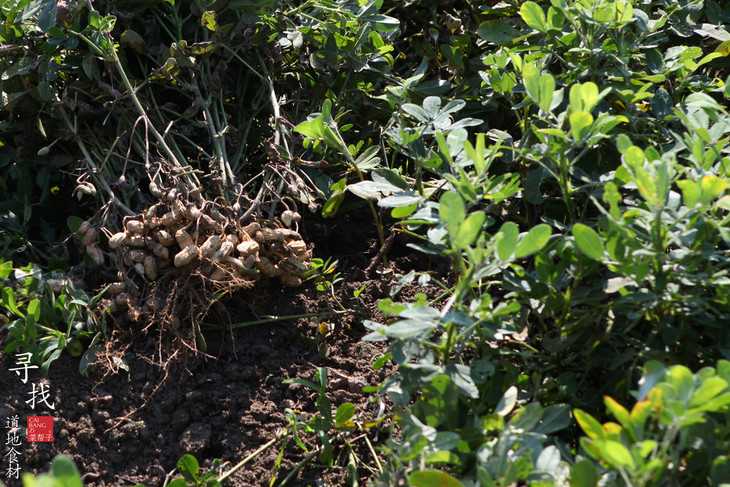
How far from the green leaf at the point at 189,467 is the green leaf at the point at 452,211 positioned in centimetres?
69

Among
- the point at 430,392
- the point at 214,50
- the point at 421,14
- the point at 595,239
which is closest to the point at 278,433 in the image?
the point at 430,392

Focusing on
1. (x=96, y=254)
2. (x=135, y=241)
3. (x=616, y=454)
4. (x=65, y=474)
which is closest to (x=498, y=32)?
(x=135, y=241)

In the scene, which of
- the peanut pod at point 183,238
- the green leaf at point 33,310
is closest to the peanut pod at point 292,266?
the peanut pod at point 183,238

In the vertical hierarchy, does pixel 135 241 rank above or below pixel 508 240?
below

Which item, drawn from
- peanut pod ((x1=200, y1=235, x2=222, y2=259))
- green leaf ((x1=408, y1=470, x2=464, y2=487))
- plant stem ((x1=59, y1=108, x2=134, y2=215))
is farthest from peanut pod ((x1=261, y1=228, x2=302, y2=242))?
green leaf ((x1=408, y1=470, x2=464, y2=487))

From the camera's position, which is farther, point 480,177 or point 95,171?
point 95,171

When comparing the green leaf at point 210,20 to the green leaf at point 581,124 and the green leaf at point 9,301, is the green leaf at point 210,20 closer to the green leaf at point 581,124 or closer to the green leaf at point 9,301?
the green leaf at point 9,301

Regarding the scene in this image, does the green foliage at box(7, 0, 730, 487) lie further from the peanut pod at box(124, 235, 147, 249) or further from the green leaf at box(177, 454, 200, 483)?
the peanut pod at box(124, 235, 147, 249)

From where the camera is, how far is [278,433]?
5.09 feet

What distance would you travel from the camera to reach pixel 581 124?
1.21 m

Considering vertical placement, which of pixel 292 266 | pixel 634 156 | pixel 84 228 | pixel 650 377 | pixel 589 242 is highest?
pixel 634 156

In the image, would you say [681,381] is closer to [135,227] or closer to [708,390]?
[708,390]

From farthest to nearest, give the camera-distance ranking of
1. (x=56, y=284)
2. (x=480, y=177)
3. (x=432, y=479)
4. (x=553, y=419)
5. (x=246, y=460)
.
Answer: (x=56, y=284), (x=246, y=460), (x=480, y=177), (x=553, y=419), (x=432, y=479)

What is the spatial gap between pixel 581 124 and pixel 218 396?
3.21 feet
